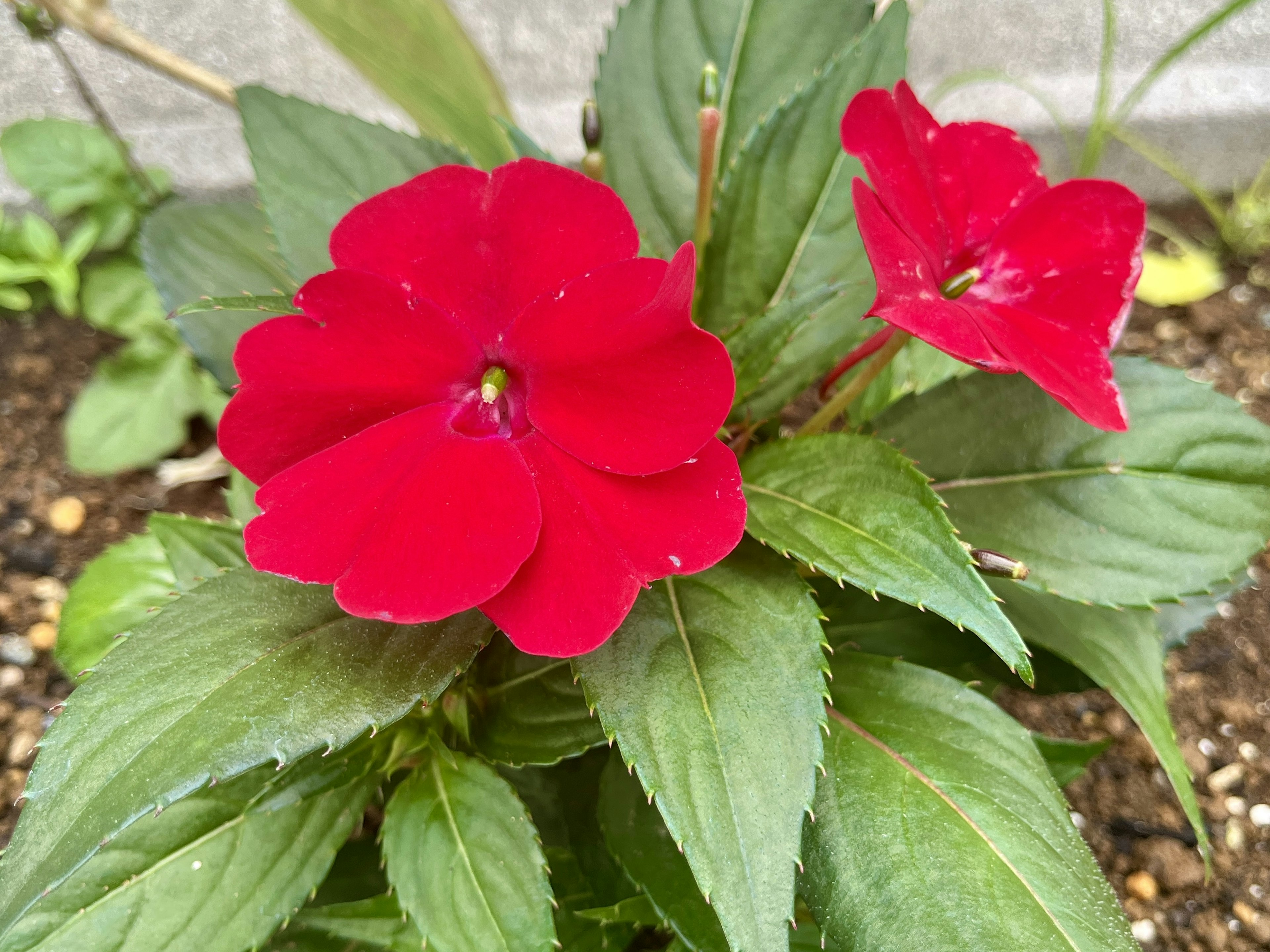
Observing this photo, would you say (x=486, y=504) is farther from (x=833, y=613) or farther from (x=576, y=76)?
(x=576, y=76)

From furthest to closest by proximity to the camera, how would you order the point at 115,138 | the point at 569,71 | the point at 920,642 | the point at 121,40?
the point at 569,71 < the point at 115,138 < the point at 121,40 < the point at 920,642

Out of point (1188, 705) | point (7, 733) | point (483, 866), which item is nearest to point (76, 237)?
point (7, 733)

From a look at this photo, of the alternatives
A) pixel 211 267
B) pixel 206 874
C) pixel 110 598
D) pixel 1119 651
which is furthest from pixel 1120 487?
pixel 110 598

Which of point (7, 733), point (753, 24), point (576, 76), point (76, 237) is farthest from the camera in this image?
point (576, 76)

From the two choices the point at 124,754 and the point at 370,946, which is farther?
the point at 370,946

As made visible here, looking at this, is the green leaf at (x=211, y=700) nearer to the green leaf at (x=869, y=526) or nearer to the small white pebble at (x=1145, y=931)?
the green leaf at (x=869, y=526)

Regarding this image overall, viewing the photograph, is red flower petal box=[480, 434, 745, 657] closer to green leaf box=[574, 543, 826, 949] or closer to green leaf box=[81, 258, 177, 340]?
green leaf box=[574, 543, 826, 949]

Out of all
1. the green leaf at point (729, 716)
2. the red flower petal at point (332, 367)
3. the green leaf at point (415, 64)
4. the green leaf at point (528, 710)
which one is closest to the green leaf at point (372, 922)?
the green leaf at point (528, 710)

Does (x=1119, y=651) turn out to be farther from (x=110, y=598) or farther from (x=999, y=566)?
(x=110, y=598)
